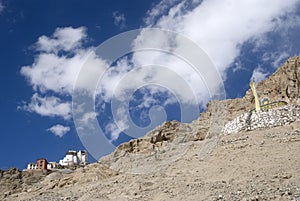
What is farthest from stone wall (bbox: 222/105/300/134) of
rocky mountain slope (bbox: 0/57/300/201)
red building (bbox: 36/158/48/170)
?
red building (bbox: 36/158/48/170)

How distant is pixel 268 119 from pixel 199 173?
1119 cm

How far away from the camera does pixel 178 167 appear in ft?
88.1

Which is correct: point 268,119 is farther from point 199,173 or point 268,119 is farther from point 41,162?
point 41,162

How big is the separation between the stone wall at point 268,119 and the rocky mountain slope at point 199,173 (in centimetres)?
73

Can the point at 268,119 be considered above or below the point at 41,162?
below

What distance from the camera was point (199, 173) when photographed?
77.9ft

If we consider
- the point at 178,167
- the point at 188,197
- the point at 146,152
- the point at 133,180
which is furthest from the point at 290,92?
the point at 188,197

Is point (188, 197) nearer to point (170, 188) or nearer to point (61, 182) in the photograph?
point (170, 188)

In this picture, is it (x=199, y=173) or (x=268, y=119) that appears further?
(x=268, y=119)

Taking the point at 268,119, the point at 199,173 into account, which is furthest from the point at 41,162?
the point at 199,173

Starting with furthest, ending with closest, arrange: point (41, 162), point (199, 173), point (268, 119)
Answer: point (41, 162), point (268, 119), point (199, 173)

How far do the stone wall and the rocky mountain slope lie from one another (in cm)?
73

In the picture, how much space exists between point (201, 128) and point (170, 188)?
25.8 metres

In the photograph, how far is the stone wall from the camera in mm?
31188
